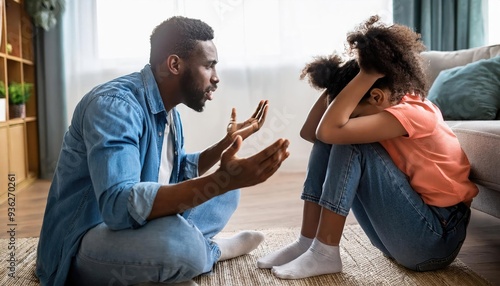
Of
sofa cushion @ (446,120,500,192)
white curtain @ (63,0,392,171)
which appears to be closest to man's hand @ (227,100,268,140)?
sofa cushion @ (446,120,500,192)

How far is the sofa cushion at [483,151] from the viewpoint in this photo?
1537 mm

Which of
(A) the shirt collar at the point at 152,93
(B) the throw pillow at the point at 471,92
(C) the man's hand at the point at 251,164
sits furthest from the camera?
(B) the throw pillow at the point at 471,92

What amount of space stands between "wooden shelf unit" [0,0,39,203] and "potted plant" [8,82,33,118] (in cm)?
3

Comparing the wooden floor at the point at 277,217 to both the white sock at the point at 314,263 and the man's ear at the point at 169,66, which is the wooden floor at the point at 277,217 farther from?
the man's ear at the point at 169,66

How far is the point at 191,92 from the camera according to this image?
1.35m

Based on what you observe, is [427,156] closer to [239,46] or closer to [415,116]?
[415,116]

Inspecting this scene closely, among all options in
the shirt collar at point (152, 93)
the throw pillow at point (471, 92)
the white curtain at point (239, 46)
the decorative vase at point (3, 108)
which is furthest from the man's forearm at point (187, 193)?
the white curtain at point (239, 46)

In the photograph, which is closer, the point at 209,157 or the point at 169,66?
the point at 169,66

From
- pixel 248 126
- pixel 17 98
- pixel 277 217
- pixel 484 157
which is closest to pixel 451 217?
pixel 484 157

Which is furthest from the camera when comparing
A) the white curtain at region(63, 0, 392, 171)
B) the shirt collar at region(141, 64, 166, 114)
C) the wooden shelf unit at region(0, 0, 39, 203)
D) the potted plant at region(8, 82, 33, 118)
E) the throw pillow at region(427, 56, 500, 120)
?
the white curtain at region(63, 0, 392, 171)

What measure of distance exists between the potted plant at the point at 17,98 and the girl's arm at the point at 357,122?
226 cm

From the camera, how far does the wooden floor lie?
163 cm

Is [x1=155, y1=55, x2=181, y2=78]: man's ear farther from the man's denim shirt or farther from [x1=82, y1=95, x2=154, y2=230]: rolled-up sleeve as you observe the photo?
[x1=82, y1=95, x2=154, y2=230]: rolled-up sleeve

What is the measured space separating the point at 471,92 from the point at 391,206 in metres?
1.18
